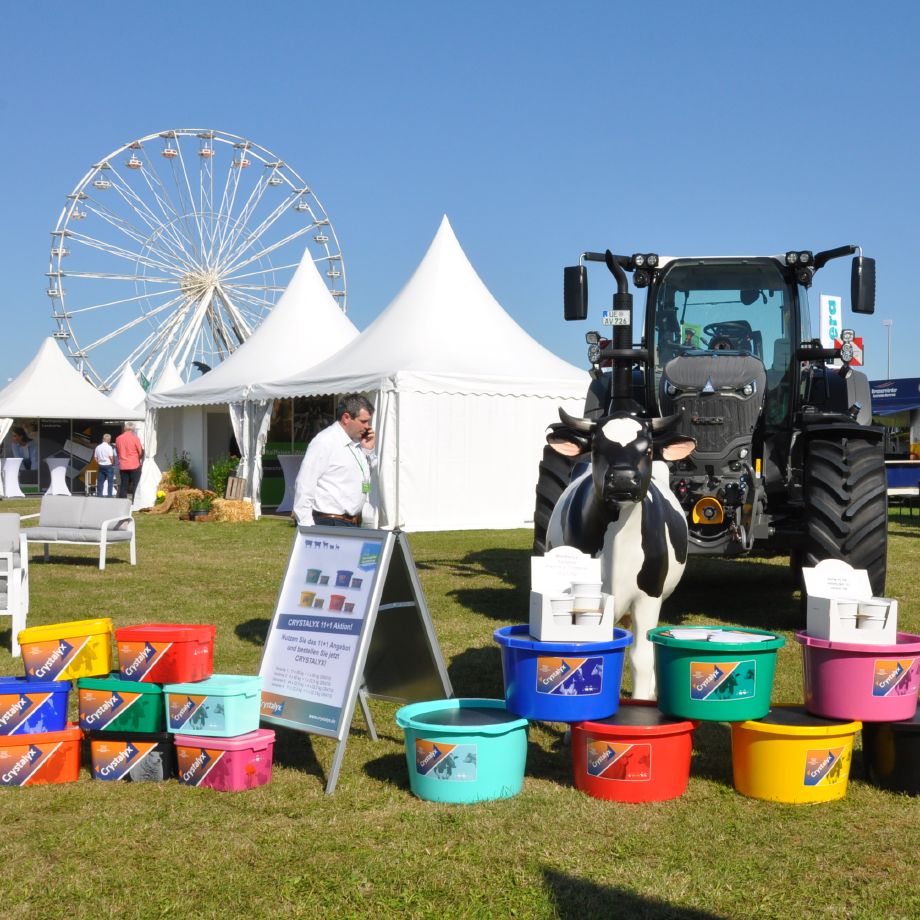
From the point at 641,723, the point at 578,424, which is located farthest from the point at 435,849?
the point at 578,424

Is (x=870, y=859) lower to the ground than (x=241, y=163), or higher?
lower

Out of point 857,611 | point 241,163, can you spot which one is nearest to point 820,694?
point 857,611

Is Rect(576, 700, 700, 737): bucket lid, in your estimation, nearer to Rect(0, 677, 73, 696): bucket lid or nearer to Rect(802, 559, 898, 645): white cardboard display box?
Rect(802, 559, 898, 645): white cardboard display box

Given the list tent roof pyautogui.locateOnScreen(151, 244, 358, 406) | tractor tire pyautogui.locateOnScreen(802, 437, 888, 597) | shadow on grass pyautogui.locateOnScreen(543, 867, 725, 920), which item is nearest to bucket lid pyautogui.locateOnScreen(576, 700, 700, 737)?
shadow on grass pyautogui.locateOnScreen(543, 867, 725, 920)

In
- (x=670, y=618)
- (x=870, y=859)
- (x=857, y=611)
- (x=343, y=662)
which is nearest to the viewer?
(x=870, y=859)

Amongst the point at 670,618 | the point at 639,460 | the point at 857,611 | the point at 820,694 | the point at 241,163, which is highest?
the point at 241,163

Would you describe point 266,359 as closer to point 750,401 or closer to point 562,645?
point 750,401

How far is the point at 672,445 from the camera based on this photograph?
412 centimetres

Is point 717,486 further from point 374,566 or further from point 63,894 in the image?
point 63,894

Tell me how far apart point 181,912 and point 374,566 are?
161cm

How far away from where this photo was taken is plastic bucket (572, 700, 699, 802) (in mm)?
3473

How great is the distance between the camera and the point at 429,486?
47.2 feet

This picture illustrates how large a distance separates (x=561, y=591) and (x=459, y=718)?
635 mm

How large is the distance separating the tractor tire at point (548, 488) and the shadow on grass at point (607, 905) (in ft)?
12.8
